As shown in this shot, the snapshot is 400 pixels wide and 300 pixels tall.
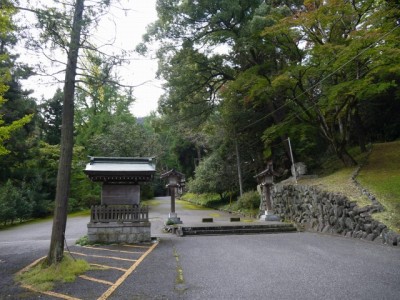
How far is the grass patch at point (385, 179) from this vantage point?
356 inches

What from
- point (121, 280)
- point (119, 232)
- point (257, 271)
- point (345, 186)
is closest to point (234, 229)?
point (345, 186)

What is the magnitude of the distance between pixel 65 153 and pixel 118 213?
170 inches

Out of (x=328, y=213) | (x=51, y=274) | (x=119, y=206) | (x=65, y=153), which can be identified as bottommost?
(x=51, y=274)

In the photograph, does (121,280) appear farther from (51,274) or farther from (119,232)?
(119,232)

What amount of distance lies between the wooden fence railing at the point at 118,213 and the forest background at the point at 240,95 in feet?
9.58

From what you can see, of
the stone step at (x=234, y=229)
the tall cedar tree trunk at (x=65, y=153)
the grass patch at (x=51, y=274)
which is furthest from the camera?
the stone step at (x=234, y=229)

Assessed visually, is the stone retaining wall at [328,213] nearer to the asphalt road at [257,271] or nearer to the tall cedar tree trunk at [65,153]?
the asphalt road at [257,271]

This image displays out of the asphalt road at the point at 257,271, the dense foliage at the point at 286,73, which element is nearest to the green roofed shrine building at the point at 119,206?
the asphalt road at the point at 257,271

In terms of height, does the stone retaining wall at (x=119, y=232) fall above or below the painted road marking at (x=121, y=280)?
Answer: above

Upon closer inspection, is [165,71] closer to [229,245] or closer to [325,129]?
[325,129]

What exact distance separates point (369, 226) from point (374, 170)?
510cm

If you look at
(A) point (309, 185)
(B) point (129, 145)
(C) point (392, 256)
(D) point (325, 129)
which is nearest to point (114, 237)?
(C) point (392, 256)

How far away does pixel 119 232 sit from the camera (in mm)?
9875

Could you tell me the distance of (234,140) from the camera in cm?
2333
